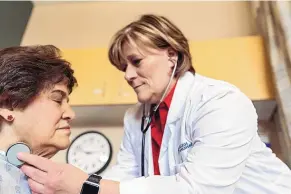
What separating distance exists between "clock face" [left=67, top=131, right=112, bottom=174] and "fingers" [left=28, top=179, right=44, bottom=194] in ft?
4.44

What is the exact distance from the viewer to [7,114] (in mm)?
924

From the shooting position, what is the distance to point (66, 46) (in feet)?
8.54

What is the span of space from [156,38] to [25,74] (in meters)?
0.51

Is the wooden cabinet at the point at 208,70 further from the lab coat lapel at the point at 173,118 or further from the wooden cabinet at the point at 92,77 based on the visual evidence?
the lab coat lapel at the point at 173,118

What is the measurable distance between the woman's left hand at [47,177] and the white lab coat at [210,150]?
13cm

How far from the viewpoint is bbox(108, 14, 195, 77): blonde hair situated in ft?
4.19

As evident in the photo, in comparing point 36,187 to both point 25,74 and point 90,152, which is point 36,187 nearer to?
point 25,74

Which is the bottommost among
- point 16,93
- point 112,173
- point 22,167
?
point 112,173

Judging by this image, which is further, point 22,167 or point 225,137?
point 225,137

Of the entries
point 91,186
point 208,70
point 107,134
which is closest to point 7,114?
point 91,186

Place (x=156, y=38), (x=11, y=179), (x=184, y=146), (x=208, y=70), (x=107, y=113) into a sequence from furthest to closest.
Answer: (x=107, y=113), (x=208, y=70), (x=156, y=38), (x=184, y=146), (x=11, y=179)

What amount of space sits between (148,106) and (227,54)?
2.76 ft

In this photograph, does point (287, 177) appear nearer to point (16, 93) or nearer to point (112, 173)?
point (112, 173)

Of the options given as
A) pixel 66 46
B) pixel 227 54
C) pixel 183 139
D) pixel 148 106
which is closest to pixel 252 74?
pixel 227 54
